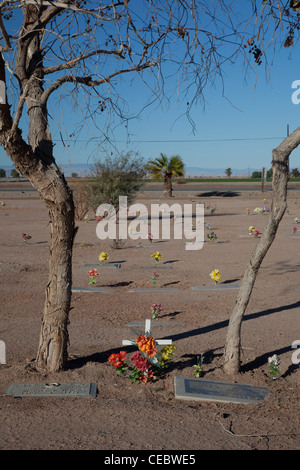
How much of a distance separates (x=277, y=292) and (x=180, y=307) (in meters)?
1.82

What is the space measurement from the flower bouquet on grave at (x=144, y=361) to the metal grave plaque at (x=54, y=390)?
0.32m

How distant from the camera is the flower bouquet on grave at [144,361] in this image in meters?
4.57

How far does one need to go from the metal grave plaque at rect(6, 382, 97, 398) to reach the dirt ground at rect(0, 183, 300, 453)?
2.7 inches

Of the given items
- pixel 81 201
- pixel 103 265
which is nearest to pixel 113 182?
pixel 81 201

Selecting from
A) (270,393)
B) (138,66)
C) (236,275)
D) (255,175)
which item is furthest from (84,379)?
(255,175)

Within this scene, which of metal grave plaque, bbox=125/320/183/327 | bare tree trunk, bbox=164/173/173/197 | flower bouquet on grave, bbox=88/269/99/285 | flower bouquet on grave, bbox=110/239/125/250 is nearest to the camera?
metal grave plaque, bbox=125/320/183/327

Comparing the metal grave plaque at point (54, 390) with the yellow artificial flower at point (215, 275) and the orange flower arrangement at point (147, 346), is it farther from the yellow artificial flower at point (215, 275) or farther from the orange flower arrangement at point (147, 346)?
the yellow artificial flower at point (215, 275)

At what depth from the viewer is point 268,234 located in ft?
15.1

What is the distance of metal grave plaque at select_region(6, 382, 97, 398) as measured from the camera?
14.1 feet

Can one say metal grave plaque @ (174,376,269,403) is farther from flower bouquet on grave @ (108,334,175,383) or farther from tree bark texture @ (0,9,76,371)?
tree bark texture @ (0,9,76,371)

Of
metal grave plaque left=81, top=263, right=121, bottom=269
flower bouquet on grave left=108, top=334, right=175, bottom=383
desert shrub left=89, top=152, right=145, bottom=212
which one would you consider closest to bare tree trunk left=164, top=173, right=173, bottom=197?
desert shrub left=89, top=152, right=145, bottom=212

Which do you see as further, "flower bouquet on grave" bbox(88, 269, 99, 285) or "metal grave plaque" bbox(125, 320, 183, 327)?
"flower bouquet on grave" bbox(88, 269, 99, 285)

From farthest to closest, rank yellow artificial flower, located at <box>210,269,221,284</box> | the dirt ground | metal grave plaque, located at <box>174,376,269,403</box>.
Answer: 1. yellow artificial flower, located at <box>210,269,221,284</box>
2. metal grave plaque, located at <box>174,376,269,403</box>
3. the dirt ground

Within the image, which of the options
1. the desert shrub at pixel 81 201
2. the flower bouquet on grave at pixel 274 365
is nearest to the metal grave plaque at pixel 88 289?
the flower bouquet on grave at pixel 274 365
